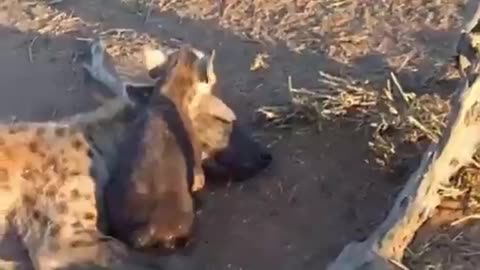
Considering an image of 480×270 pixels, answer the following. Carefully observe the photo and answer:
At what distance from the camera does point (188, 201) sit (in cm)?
387

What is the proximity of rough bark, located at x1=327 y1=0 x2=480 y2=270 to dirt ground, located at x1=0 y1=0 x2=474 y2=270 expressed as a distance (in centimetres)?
31

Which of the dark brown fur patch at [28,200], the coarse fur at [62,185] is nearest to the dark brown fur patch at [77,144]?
the coarse fur at [62,185]

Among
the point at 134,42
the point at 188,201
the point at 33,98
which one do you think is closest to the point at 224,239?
the point at 188,201

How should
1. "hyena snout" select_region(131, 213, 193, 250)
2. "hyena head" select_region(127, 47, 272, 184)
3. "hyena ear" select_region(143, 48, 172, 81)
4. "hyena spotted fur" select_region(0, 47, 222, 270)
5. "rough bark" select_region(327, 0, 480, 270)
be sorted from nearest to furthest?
"rough bark" select_region(327, 0, 480, 270) < "hyena snout" select_region(131, 213, 193, 250) < "hyena spotted fur" select_region(0, 47, 222, 270) < "hyena head" select_region(127, 47, 272, 184) < "hyena ear" select_region(143, 48, 172, 81)

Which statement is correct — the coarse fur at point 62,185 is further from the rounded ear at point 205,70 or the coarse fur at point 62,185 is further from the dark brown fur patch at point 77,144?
the rounded ear at point 205,70

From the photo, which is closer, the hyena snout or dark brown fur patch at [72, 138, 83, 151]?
the hyena snout

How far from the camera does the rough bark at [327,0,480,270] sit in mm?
3490

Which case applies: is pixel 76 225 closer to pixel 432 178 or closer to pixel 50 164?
pixel 50 164

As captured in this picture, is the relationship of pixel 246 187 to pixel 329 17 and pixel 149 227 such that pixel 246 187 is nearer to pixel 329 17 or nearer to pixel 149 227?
pixel 149 227

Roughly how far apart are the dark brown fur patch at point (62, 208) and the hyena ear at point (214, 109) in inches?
24.9

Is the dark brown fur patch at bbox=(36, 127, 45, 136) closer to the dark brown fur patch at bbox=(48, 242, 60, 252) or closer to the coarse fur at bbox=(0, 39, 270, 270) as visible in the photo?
the coarse fur at bbox=(0, 39, 270, 270)

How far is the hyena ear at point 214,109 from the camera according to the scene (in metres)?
4.34

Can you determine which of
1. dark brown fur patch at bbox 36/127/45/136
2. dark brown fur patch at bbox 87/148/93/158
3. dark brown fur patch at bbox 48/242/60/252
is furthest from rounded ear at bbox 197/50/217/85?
dark brown fur patch at bbox 48/242/60/252

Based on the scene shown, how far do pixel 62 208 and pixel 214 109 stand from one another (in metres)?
0.69
